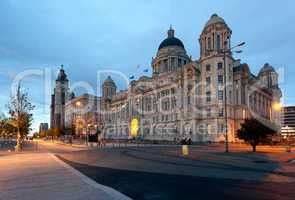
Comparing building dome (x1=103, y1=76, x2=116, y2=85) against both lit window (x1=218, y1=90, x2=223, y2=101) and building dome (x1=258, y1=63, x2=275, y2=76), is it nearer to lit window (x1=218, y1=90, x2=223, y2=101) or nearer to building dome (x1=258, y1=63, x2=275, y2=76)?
building dome (x1=258, y1=63, x2=275, y2=76)

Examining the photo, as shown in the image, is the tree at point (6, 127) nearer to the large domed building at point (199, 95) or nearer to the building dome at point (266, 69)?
the large domed building at point (199, 95)

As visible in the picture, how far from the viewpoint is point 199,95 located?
86812 millimetres

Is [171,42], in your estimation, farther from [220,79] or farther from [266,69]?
[220,79]

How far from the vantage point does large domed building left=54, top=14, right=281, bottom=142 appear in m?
81.4

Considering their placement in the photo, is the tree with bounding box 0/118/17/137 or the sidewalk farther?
the tree with bounding box 0/118/17/137

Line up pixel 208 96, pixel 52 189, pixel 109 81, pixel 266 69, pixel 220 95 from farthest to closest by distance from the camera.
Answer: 1. pixel 109 81
2. pixel 266 69
3. pixel 208 96
4. pixel 220 95
5. pixel 52 189

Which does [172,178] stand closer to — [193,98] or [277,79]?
[193,98]

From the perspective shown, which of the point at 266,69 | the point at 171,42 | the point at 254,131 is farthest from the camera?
the point at 171,42

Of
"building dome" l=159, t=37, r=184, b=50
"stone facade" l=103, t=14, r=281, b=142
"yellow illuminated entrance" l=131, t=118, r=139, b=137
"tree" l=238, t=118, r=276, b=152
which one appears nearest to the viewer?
"tree" l=238, t=118, r=276, b=152

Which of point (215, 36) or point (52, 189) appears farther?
point (215, 36)

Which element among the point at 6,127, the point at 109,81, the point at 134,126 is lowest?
the point at 134,126

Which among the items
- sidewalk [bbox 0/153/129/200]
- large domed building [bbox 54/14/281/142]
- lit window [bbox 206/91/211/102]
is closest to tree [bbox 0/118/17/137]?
large domed building [bbox 54/14/281/142]

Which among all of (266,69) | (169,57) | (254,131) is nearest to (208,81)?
(169,57)

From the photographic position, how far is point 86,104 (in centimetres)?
16638
